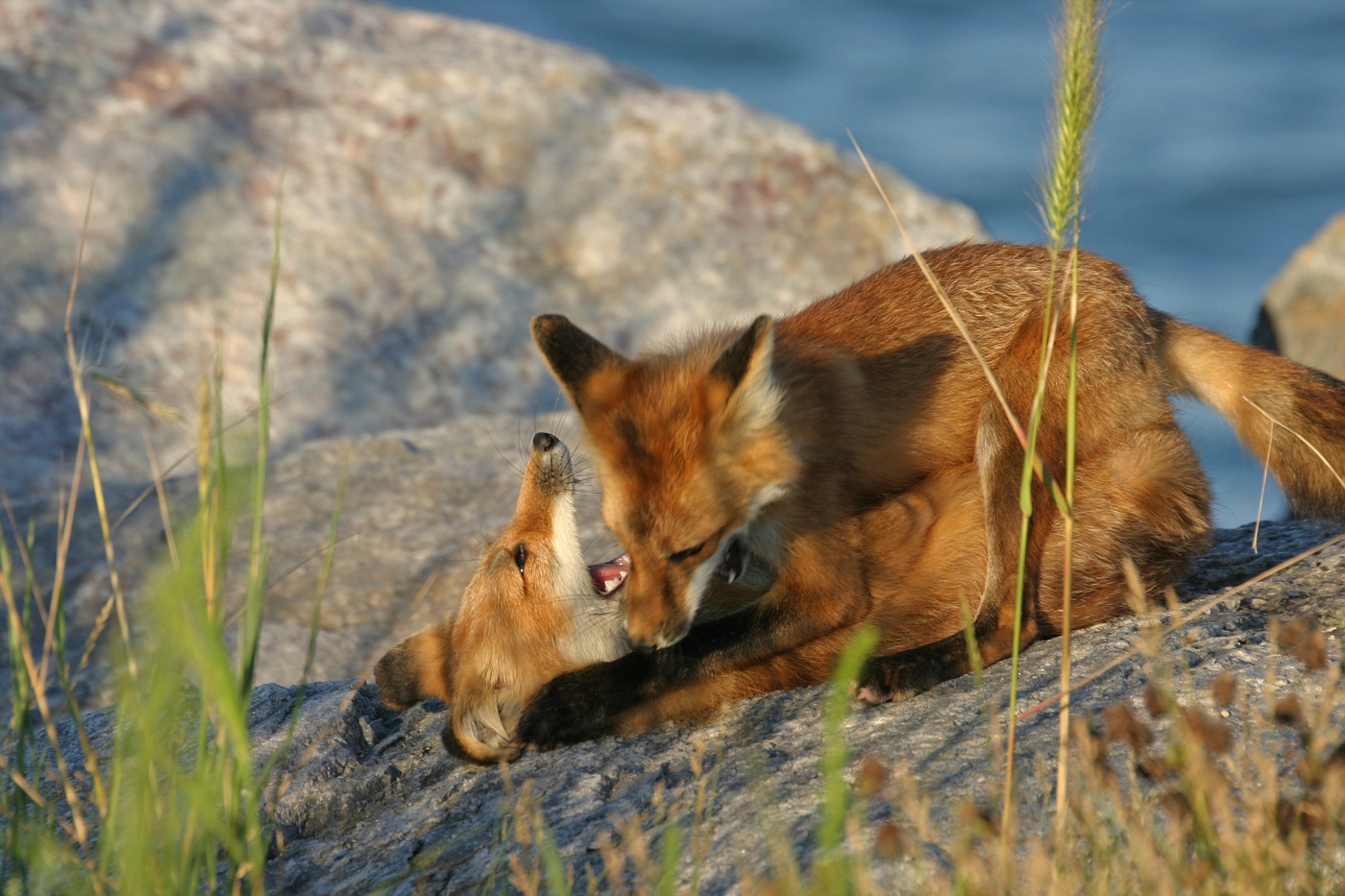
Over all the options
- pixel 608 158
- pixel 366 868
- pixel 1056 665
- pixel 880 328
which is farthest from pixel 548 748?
pixel 608 158

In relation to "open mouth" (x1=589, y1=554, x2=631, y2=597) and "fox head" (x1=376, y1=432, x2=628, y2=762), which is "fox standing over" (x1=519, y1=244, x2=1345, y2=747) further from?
"open mouth" (x1=589, y1=554, x2=631, y2=597)

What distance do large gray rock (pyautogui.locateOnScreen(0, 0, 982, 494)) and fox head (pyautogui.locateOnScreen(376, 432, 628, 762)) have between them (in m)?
4.34

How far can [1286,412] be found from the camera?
170 inches

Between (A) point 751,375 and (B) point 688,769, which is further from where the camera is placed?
(A) point 751,375

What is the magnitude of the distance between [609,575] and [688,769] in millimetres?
991

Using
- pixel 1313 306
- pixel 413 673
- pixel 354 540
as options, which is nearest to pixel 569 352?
pixel 413 673

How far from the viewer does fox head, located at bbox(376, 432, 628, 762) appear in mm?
4125

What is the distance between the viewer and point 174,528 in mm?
3182

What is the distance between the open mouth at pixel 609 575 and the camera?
4.22 metres

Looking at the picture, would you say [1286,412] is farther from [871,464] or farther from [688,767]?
[688,767]

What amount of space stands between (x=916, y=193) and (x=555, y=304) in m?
3.45

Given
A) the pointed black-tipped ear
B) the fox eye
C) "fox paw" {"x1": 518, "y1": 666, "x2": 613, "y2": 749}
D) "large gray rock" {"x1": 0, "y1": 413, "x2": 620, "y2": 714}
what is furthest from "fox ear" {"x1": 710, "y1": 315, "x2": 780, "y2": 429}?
"large gray rock" {"x1": 0, "y1": 413, "x2": 620, "y2": 714}

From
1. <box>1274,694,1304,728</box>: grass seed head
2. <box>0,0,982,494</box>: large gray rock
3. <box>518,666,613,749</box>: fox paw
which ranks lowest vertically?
<box>1274,694,1304,728</box>: grass seed head

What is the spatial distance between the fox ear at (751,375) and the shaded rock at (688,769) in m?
1.00
